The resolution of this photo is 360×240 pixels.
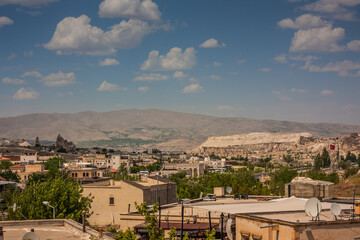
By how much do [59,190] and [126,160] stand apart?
10925 cm

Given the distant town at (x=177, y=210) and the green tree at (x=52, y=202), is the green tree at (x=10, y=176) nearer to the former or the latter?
the distant town at (x=177, y=210)

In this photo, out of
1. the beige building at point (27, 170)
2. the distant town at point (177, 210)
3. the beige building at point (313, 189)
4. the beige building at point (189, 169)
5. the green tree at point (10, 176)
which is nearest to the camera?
the distant town at point (177, 210)

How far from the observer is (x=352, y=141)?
654 ft

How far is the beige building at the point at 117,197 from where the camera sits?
45656 mm

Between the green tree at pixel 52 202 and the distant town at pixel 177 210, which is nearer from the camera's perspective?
the distant town at pixel 177 210

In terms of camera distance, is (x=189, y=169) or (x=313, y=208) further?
(x=189, y=169)

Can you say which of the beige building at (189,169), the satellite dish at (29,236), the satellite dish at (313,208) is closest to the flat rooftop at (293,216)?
the satellite dish at (313,208)

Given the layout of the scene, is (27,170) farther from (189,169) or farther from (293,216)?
(293,216)

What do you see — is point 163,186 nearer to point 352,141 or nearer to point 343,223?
point 343,223

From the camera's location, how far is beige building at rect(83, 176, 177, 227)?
1797 inches

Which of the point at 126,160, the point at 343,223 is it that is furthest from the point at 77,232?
the point at 126,160

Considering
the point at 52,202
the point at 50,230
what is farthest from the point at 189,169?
the point at 50,230

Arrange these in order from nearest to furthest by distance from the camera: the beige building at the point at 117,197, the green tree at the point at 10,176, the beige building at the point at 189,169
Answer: the beige building at the point at 117,197
the green tree at the point at 10,176
the beige building at the point at 189,169

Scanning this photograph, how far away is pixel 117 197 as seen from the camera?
46.8 metres
